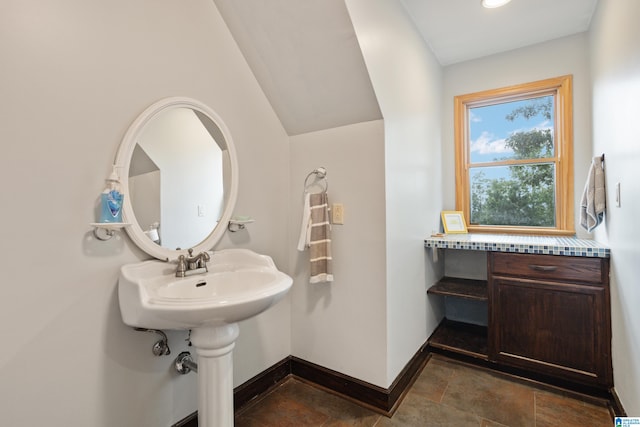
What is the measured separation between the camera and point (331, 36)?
156cm

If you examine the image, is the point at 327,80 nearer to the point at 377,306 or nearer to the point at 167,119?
the point at 167,119

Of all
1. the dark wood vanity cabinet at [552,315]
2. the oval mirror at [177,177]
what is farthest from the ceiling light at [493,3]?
the oval mirror at [177,177]

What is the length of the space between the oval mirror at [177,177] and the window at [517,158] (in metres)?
2.24

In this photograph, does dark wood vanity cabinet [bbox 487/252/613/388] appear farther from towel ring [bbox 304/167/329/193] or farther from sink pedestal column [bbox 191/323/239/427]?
sink pedestal column [bbox 191/323/239/427]

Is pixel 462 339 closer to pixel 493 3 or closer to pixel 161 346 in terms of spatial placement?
pixel 161 346


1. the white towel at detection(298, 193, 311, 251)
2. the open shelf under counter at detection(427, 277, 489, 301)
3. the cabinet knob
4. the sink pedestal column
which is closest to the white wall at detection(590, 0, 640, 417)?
the cabinet knob

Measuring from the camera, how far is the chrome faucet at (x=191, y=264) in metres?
1.42

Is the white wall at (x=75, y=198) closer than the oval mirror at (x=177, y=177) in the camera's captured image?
Yes

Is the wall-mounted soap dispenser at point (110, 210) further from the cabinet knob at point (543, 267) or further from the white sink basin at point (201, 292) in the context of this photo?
the cabinet knob at point (543, 267)

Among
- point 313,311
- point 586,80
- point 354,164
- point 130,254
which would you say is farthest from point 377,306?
point 586,80

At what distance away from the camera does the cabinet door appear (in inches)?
74.2

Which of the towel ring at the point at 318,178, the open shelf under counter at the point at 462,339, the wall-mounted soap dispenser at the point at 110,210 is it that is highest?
the towel ring at the point at 318,178

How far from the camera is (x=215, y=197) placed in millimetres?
1668

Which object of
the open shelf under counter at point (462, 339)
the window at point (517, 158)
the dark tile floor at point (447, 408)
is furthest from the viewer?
the window at point (517, 158)
